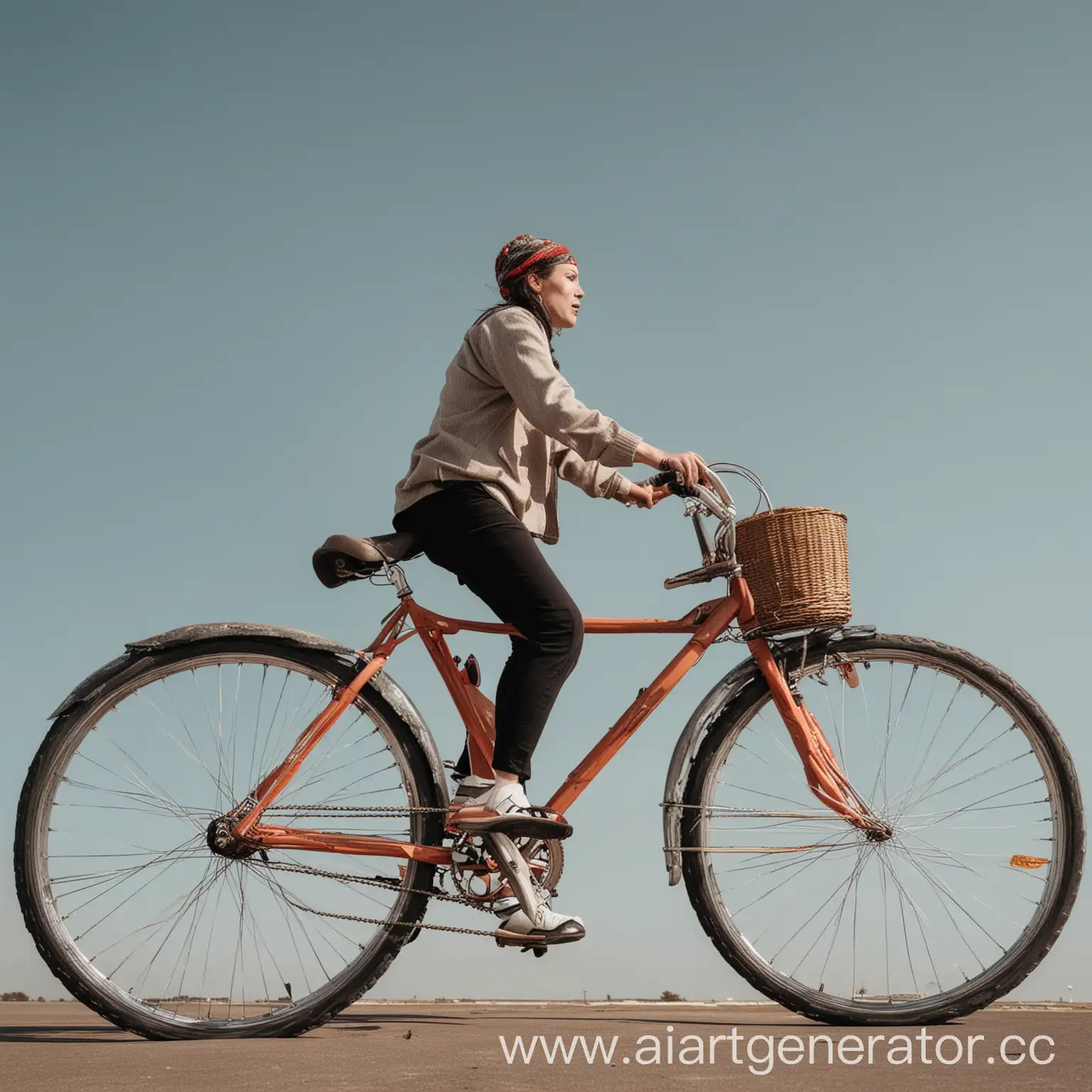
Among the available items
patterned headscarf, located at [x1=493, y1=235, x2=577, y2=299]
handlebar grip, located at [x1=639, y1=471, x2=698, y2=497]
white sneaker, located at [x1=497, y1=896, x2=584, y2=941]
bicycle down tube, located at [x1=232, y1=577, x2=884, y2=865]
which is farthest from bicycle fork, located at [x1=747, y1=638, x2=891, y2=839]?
patterned headscarf, located at [x1=493, y1=235, x2=577, y2=299]

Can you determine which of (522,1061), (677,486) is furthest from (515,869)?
(677,486)

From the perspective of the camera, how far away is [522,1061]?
2957 mm

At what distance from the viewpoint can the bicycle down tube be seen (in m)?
3.78

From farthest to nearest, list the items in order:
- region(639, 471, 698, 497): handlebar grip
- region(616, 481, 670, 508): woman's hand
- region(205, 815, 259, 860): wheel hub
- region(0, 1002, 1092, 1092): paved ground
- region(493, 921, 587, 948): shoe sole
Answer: region(616, 481, 670, 508): woman's hand, region(639, 471, 698, 497): handlebar grip, region(205, 815, 259, 860): wheel hub, region(493, 921, 587, 948): shoe sole, region(0, 1002, 1092, 1092): paved ground

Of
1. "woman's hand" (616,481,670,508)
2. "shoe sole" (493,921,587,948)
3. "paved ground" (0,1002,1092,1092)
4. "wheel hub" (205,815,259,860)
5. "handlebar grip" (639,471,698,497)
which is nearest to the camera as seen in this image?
"paved ground" (0,1002,1092,1092)

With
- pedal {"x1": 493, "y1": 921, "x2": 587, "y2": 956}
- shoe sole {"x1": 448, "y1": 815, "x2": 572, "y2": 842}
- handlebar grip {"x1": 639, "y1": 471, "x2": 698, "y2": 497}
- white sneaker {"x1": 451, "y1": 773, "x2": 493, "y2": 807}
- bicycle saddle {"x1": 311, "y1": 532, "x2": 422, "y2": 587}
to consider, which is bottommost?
pedal {"x1": 493, "y1": 921, "x2": 587, "y2": 956}

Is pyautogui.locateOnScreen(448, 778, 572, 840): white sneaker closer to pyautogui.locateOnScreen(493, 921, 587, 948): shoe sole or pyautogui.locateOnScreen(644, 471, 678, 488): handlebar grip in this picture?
pyautogui.locateOnScreen(493, 921, 587, 948): shoe sole

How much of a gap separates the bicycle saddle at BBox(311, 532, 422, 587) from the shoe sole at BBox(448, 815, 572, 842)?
0.84 metres

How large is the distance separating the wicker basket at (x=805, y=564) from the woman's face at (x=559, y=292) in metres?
0.94

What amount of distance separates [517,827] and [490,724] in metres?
0.44

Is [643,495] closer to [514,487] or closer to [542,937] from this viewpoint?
[514,487]

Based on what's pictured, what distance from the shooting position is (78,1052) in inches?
126

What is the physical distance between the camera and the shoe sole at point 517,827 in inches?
143

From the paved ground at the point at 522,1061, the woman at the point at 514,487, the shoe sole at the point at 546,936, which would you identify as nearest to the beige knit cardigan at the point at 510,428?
the woman at the point at 514,487
